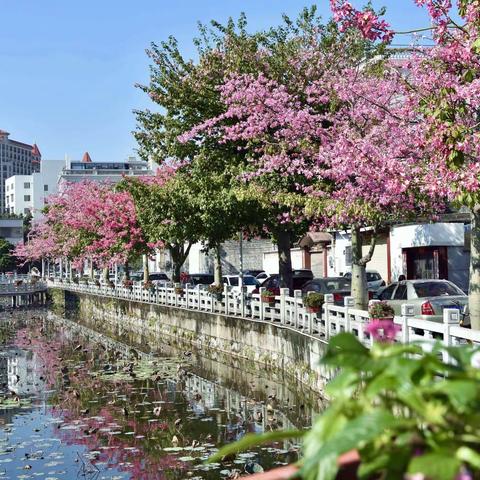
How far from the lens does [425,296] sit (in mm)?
17703

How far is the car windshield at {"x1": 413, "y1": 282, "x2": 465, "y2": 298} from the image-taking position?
702 inches

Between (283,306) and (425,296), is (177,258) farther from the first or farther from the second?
(425,296)

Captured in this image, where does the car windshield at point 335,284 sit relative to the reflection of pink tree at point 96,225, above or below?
below

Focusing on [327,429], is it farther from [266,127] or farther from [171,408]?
→ [266,127]

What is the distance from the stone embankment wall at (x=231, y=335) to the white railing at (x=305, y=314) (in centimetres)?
40

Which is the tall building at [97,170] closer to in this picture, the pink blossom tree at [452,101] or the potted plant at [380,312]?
the potted plant at [380,312]

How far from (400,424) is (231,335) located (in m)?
21.5

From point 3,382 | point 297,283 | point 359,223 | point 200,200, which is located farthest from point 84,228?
point 359,223

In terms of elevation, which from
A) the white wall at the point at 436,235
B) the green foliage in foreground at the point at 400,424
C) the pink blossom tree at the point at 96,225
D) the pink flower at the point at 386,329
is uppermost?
the pink blossom tree at the point at 96,225

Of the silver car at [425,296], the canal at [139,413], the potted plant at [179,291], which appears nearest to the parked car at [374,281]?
the potted plant at [179,291]

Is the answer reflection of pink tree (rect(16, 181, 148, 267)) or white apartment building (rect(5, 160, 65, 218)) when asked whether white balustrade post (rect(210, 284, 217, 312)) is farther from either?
white apartment building (rect(5, 160, 65, 218))

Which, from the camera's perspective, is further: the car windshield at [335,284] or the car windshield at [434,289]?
the car windshield at [335,284]

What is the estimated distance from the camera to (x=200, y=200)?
2383cm

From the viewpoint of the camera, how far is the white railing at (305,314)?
9983 millimetres
